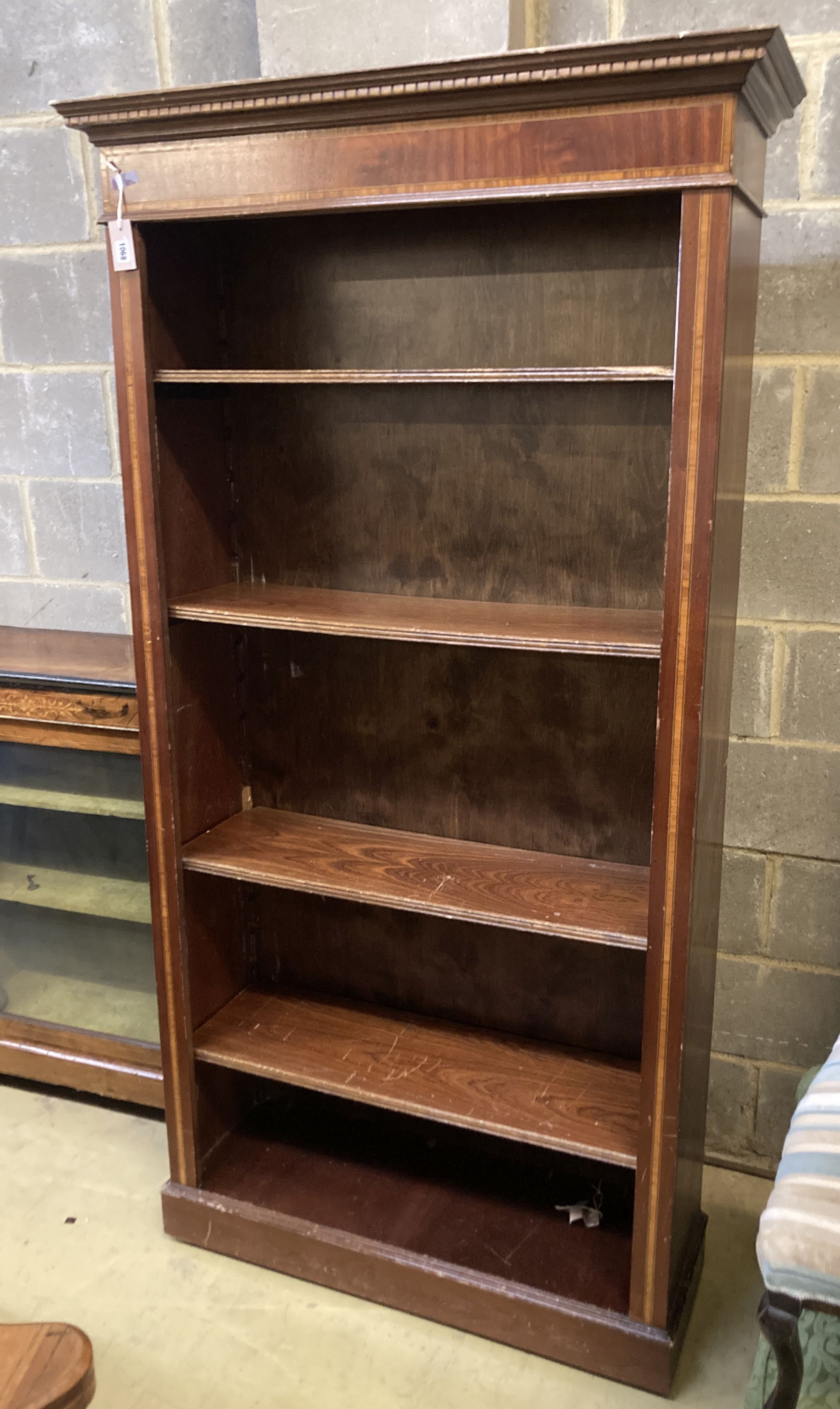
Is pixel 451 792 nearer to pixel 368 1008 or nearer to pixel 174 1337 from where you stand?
pixel 368 1008

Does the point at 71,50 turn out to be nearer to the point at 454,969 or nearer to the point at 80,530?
the point at 80,530

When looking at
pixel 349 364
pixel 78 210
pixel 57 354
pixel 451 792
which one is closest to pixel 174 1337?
pixel 451 792

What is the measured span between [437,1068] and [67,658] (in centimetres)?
104

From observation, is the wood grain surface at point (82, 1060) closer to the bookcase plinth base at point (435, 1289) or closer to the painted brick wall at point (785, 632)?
the bookcase plinth base at point (435, 1289)

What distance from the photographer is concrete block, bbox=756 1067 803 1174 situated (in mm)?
1974

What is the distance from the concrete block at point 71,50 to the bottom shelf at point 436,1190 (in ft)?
6.37

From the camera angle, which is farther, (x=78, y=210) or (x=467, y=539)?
(x=78, y=210)

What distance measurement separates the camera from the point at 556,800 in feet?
5.87

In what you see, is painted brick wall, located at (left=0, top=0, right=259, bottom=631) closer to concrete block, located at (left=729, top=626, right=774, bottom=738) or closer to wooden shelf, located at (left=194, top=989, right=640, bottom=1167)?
wooden shelf, located at (left=194, top=989, right=640, bottom=1167)

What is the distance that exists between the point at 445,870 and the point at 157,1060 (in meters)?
0.83

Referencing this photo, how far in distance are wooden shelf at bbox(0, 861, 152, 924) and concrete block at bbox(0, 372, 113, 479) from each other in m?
0.82

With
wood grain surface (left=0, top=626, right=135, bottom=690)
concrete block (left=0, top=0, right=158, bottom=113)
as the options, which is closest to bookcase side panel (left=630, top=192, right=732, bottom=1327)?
wood grain surface (left=0, top=626, right=135, bottom=690)

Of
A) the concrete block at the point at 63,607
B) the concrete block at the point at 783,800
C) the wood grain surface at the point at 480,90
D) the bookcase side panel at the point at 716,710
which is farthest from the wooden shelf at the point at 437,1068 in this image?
the wood grain surface at the point at 480,90

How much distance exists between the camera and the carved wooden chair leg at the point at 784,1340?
3.65ft
